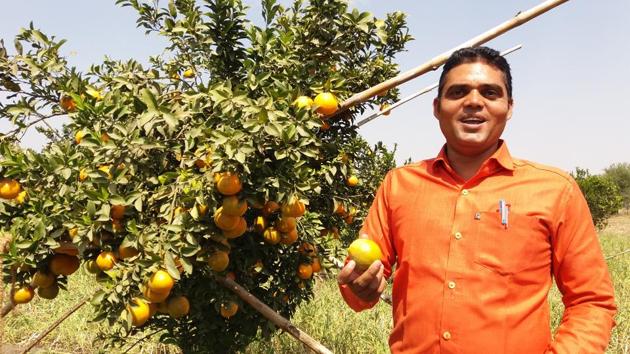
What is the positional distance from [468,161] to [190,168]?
121 centimetres

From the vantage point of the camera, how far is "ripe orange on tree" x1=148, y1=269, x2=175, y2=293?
6.06ft

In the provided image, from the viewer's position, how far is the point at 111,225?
2096 millimetres

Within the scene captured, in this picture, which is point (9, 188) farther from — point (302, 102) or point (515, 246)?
point (515, 246)

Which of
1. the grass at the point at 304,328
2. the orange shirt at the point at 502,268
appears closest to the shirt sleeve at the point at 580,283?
the orange shirt at the point at 502,268

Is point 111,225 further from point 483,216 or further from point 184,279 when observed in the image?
point 483,216

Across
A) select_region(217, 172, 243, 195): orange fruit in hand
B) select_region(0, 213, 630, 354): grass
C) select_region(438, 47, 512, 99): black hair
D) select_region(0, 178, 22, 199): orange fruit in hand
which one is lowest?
select_region(0, 213, 630, 354): grass

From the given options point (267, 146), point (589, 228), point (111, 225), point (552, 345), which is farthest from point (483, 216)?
point (111, 225)

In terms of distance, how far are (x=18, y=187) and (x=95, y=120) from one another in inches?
21.6

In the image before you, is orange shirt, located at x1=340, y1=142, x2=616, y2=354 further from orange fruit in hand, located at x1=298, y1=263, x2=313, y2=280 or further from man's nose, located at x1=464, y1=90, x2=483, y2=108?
orange fruit in hand, located at x1=298, y1=263, x2=313, y2=280

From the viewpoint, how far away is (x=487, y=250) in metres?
1.48

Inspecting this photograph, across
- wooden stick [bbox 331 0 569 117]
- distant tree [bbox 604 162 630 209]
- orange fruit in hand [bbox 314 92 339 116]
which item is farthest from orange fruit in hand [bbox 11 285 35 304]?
distant tree [bbox 604 162 630 209]

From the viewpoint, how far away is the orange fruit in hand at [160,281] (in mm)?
1847

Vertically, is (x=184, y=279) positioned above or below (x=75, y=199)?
below

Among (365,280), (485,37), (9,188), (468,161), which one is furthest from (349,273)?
(9,188)
